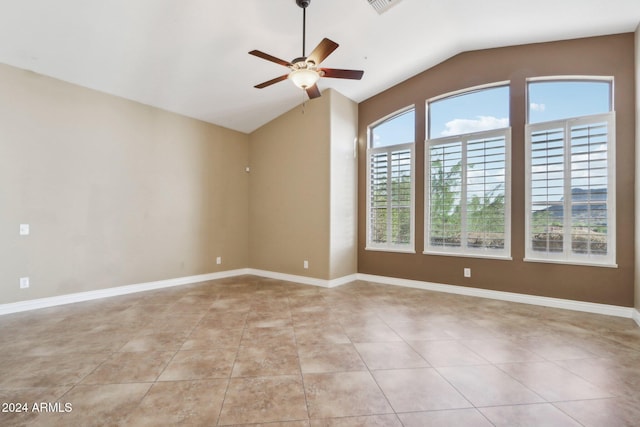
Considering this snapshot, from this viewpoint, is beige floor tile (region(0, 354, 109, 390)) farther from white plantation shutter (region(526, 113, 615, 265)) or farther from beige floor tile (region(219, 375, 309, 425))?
white plantation shutter (region(526, 113, 615, 265))

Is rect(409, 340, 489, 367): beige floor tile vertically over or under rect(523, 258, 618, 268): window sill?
under

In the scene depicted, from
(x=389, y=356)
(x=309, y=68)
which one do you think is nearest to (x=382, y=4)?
(x=309, y=68)

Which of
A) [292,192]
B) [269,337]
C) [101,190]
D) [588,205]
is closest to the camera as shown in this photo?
[269,337]

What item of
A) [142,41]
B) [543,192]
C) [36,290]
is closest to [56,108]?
[142,41]

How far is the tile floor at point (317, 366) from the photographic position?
1.79 m

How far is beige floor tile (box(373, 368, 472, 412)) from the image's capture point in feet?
6.13

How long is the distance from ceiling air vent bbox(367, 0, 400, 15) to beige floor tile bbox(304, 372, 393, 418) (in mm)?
3747

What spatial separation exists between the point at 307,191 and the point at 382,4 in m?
2.94

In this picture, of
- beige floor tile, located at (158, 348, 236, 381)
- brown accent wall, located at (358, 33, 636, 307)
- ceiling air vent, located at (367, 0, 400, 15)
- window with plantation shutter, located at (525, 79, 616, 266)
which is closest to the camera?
beige floor tile, located at (158, 348, 236, 381)

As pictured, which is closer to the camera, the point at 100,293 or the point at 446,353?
the point at 446,353

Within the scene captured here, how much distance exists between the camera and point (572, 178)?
150 inches

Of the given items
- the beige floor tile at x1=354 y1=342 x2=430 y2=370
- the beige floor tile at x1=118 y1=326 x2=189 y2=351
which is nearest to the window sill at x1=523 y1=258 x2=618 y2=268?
the beige floor tile at x1=354 y1=342 x2=430 y2=370

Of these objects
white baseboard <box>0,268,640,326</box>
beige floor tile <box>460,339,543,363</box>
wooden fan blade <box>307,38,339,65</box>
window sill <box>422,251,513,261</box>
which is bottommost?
beige floor tile <box>460,339,543,363</box>

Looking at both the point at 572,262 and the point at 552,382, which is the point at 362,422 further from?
the point at 572,262
